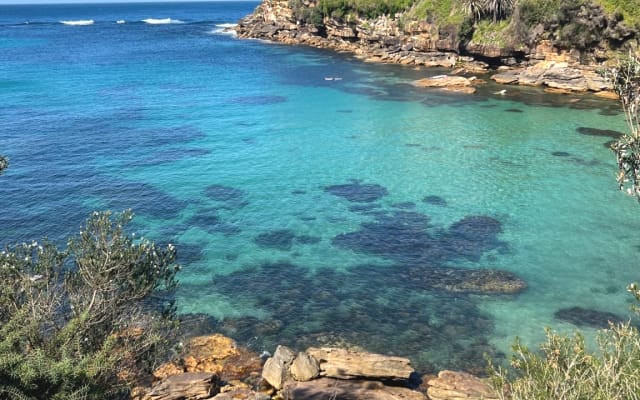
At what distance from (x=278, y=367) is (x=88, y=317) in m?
7.97

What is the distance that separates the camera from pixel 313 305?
90.3ft

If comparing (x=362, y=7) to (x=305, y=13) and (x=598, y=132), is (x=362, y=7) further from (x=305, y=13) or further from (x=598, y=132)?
(x=598, y=132)

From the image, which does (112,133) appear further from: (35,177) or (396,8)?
(396,8)

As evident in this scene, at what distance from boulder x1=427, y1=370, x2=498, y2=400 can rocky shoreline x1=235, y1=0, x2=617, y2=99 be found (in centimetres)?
5590

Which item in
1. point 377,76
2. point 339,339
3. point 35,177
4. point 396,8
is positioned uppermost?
point 396,8

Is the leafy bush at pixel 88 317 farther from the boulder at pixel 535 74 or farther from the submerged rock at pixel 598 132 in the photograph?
the boulder at pixel 535 74

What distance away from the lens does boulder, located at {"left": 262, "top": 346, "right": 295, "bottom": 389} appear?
69.5 feet

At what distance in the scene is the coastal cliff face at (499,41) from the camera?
75.1 metres

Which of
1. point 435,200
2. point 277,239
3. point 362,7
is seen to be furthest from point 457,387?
point 362,7

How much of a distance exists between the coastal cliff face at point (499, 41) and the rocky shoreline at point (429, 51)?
0.15 metres

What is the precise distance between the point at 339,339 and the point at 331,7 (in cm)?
10937

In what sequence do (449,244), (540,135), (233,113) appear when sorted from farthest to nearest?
1. (233,113)
2. (540,135)
3. (449,244)

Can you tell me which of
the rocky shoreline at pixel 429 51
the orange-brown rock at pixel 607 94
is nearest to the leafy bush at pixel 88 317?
the rocky shoreline at pixel 429 51

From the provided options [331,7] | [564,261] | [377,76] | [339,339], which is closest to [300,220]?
[339,339]
